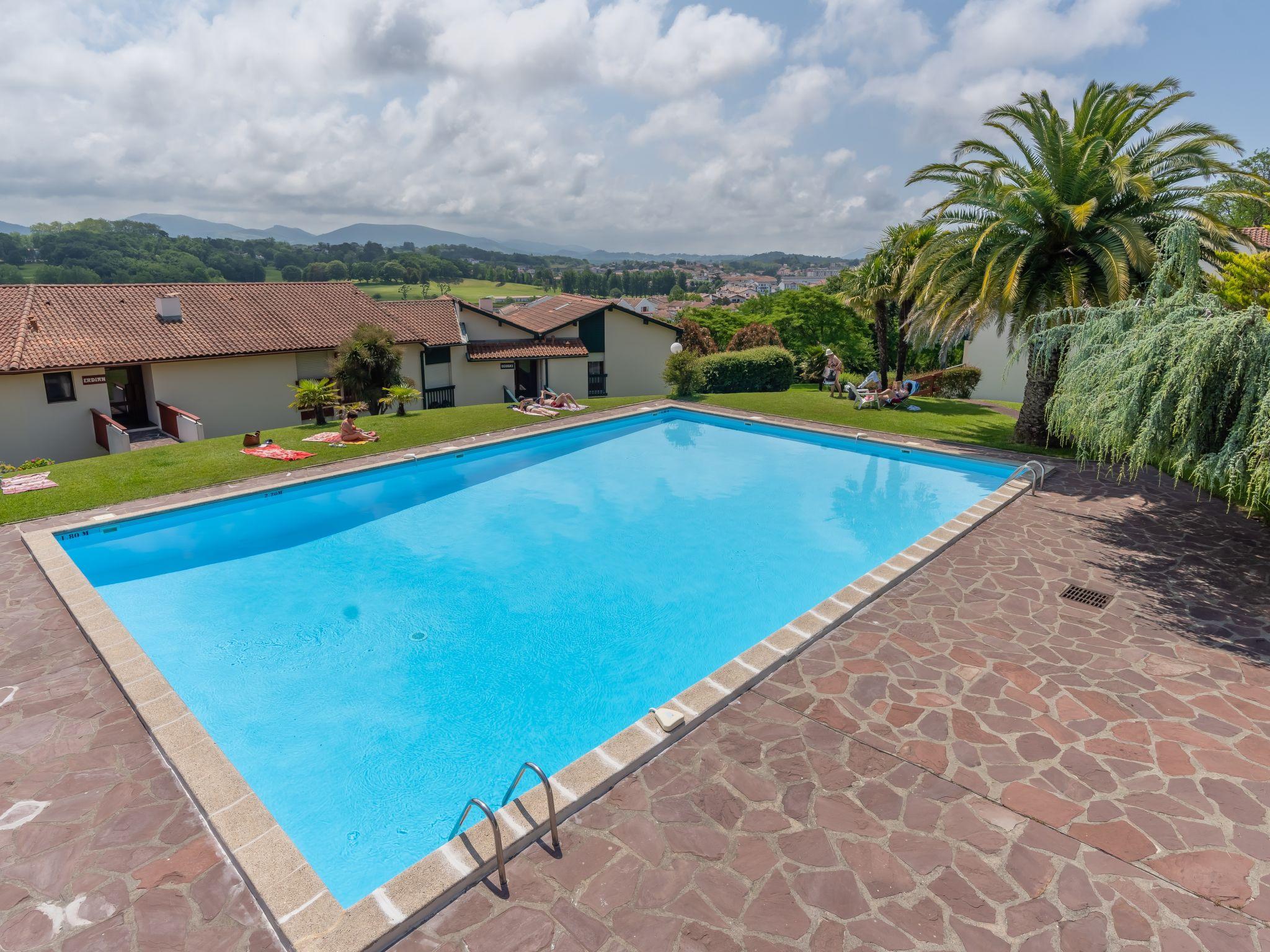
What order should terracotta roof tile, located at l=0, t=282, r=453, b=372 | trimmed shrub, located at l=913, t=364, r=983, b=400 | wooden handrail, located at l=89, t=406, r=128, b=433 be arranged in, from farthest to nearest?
trimmed shrub, located at l=913, t=364, r=983, b=400 < terracotta roof tile, located at l=0, t=282, r=453, b=372 < wooden handrail, located at l=89, t=406, r=128, b=433

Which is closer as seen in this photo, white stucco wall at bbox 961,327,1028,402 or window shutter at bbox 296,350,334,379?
window shutter at bbox 296,350,334,379

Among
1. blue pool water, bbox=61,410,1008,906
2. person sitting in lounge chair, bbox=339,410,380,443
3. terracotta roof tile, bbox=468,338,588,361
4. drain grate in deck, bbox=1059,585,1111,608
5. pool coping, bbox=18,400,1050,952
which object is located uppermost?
terracotta roof tile, bbox=468,338,588,361

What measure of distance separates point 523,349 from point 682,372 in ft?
32.4

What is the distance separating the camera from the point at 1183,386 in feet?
29.7

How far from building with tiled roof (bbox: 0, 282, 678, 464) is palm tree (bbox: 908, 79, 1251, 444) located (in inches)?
791

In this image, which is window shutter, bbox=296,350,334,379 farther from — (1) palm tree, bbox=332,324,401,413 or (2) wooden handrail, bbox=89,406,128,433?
(2) wooden handrail, bbox=89,406,128,433

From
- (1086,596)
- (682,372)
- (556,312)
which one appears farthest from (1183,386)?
Result: (556,312)

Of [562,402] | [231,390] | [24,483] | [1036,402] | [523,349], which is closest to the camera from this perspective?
[24,483]

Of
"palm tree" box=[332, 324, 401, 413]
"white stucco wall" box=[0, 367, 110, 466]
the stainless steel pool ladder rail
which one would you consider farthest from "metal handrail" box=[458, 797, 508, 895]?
"white stucco wall" box=[0, 367, 110, 466]

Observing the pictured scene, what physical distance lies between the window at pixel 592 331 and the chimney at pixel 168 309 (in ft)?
55.5

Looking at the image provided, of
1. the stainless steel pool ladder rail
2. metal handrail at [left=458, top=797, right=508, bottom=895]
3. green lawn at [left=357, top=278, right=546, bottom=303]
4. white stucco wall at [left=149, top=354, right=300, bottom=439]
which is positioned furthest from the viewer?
green lawn at [left=357, top=278, right=546, bottom=303]

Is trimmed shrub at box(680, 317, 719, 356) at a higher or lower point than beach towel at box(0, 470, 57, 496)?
higher

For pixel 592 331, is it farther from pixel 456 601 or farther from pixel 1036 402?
pixel 456 601

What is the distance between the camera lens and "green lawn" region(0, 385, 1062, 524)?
13.9 metres
